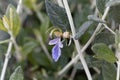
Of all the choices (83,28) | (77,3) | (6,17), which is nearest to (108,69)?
(83,28)

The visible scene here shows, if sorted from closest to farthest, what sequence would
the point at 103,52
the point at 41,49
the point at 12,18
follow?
the point at 103,52 < the point at 12,18 < the point at 41,49

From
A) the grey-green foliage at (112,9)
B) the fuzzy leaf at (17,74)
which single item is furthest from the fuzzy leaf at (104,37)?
the fuzzy leaf at (17,74)

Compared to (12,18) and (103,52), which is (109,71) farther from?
(12,18)

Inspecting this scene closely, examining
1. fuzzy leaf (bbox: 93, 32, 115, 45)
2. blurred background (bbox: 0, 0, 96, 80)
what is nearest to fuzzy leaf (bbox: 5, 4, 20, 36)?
blurred background (bbox: 0, 0, 96, 80)

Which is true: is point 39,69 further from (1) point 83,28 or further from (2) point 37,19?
(1) point 83,28

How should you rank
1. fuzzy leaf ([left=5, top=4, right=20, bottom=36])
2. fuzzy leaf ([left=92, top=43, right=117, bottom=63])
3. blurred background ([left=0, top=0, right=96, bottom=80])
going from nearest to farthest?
1. fuzzy leaf ([left=92, top=43, right=117, bottom=63])
2. fuzzy leaf ([left=5, top=4, right=20, bottom=36])
3. blurred background ([left=0, top=0, right=96, bottom=80])

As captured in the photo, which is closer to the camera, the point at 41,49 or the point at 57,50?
the point at 57,50

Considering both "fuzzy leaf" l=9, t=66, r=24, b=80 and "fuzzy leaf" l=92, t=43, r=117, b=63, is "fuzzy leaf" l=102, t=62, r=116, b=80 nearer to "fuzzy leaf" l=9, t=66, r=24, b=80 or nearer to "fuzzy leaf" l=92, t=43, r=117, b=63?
"fuzzy leaf" l=92, t=43, r=117, b=63

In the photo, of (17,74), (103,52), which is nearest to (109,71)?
(103,52)

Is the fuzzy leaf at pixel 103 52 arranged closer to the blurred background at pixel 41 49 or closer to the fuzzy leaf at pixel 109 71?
the fuzzy leaf at pixel 109 71

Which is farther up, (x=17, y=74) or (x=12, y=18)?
(x=12, y=18)
